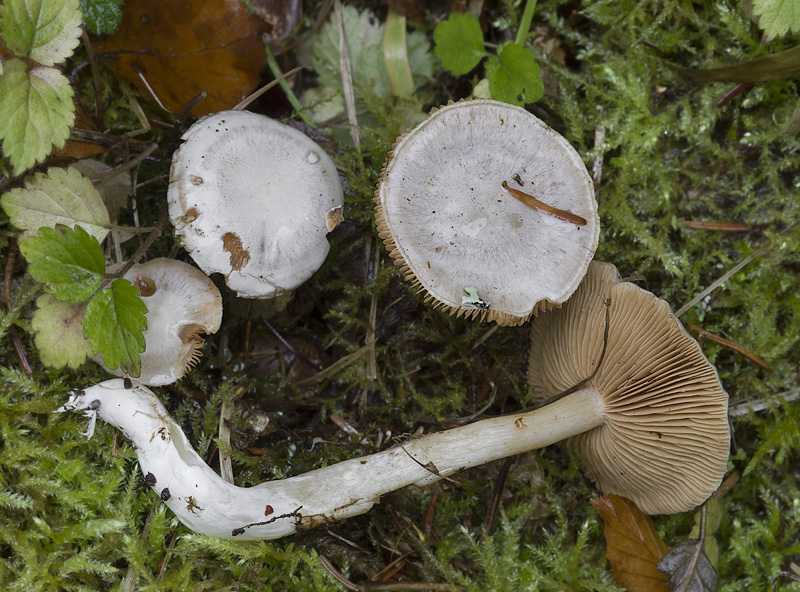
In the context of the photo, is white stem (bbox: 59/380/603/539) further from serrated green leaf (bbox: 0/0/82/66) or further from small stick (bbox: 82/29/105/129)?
serrated green leaf (bbox: 0/0/82/66)

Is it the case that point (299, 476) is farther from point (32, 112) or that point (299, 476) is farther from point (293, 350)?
point (32, 112)

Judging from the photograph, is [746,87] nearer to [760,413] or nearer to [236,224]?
[760,413]

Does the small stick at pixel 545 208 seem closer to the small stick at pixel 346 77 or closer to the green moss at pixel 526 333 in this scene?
the green moss at pixel 526 333

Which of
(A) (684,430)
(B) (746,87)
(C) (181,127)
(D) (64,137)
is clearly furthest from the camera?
(B) (746,87)

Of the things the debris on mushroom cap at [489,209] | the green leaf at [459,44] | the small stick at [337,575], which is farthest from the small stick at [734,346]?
the small stick at [337,575]

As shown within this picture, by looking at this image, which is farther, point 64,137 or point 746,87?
point 746,87

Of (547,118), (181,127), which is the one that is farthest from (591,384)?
(181,127)
